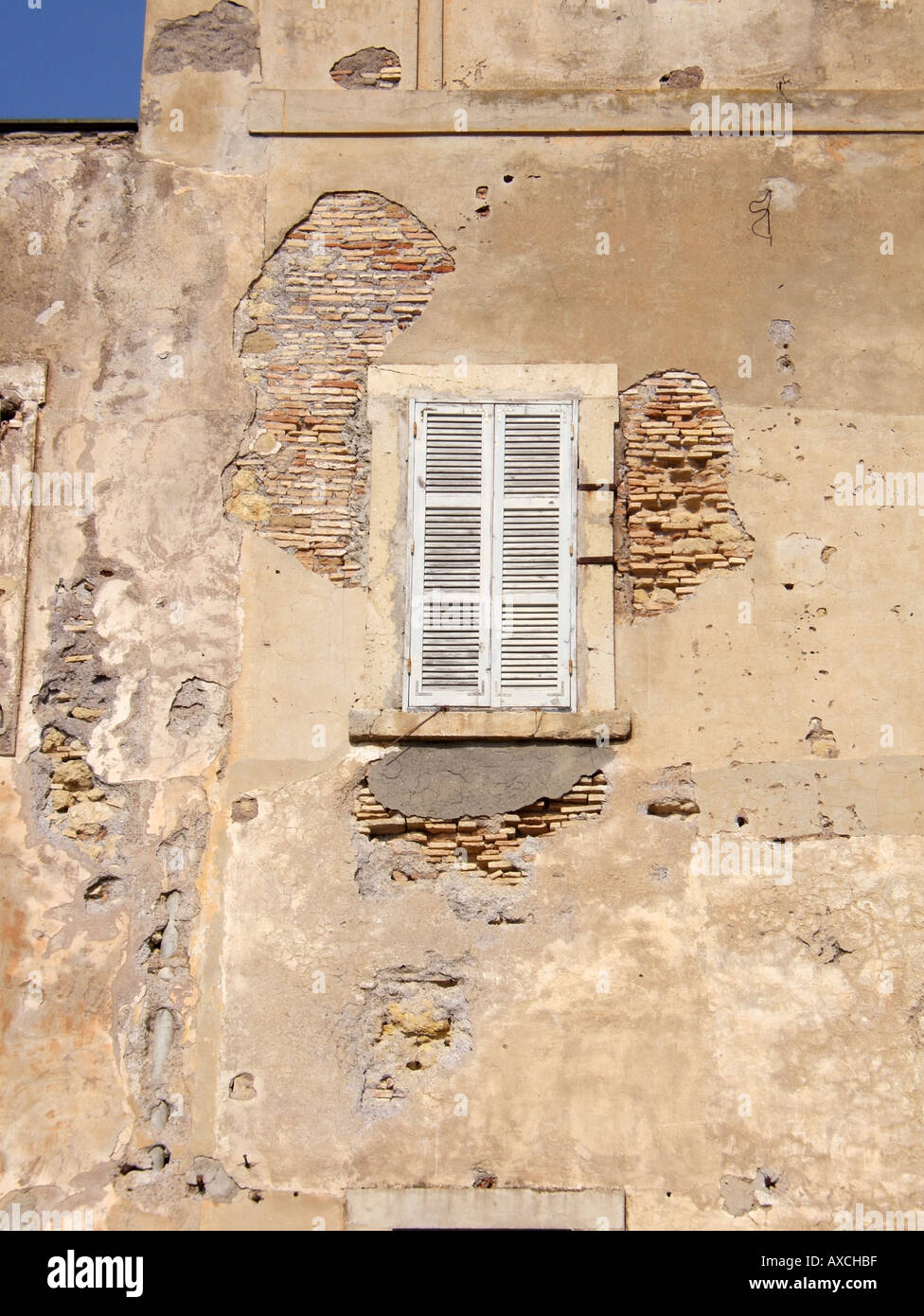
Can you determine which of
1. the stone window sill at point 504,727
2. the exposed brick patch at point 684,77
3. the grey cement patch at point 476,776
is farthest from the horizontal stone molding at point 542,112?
the grey cement patch at point 476,776

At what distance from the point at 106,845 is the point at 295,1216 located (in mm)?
1938

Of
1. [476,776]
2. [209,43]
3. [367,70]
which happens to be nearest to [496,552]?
[476,776]

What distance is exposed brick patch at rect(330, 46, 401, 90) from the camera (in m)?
6.90

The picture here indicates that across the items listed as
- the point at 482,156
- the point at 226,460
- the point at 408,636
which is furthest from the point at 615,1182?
the point at 482,156

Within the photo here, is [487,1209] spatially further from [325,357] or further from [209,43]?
[209,43]

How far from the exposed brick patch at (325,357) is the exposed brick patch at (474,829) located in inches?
48.3

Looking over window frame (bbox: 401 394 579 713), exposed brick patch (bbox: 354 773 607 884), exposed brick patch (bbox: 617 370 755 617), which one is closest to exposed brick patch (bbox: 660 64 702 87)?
exposed brick patch (bbox: 617 370 755 617)

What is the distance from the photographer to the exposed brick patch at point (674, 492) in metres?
6.40

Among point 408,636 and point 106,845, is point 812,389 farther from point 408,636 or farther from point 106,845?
point 106,845

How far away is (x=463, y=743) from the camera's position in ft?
20.3

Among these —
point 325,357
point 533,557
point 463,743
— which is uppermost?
point 325,357

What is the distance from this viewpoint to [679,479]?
649cm

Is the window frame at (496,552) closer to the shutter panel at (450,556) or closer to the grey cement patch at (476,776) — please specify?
the shutter panel at (450,556)

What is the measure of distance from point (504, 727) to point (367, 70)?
3.66m
